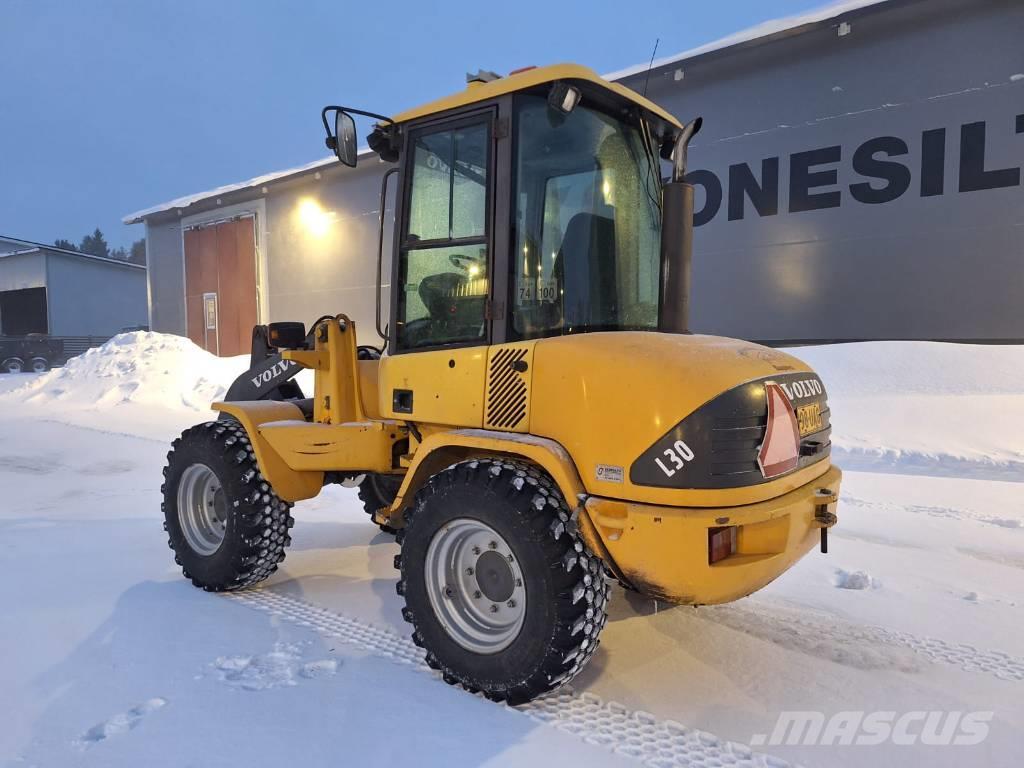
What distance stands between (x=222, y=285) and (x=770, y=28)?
595 inches

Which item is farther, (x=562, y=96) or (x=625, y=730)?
(x=562, y=96)

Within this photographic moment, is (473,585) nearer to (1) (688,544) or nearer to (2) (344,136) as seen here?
(1) (688,544)

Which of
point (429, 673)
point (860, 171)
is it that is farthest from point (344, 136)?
point (860, 171)

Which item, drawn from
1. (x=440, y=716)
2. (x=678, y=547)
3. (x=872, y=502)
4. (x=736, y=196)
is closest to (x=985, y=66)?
(x=736, y=196)

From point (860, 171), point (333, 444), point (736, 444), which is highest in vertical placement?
point (860, 171)

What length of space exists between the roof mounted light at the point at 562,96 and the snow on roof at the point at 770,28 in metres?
6.78

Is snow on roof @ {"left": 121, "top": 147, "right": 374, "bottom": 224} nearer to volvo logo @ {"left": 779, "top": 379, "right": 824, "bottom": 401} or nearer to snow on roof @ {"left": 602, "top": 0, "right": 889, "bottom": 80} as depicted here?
snow on roof @ {"left": 602, "top": 0, "right": 889, "bottom": 80}

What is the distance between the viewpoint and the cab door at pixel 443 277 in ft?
9.56

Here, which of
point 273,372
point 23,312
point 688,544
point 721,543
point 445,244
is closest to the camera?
point 688,544

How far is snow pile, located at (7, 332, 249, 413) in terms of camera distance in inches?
502

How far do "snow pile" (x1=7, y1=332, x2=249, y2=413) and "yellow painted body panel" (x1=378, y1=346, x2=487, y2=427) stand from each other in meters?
9.83

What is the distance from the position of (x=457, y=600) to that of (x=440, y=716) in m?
0.47

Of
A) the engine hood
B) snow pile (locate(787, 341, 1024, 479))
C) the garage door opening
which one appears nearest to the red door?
snow pile (locate(787, 341, 1024, 479))

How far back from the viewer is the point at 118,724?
2.44 meters
